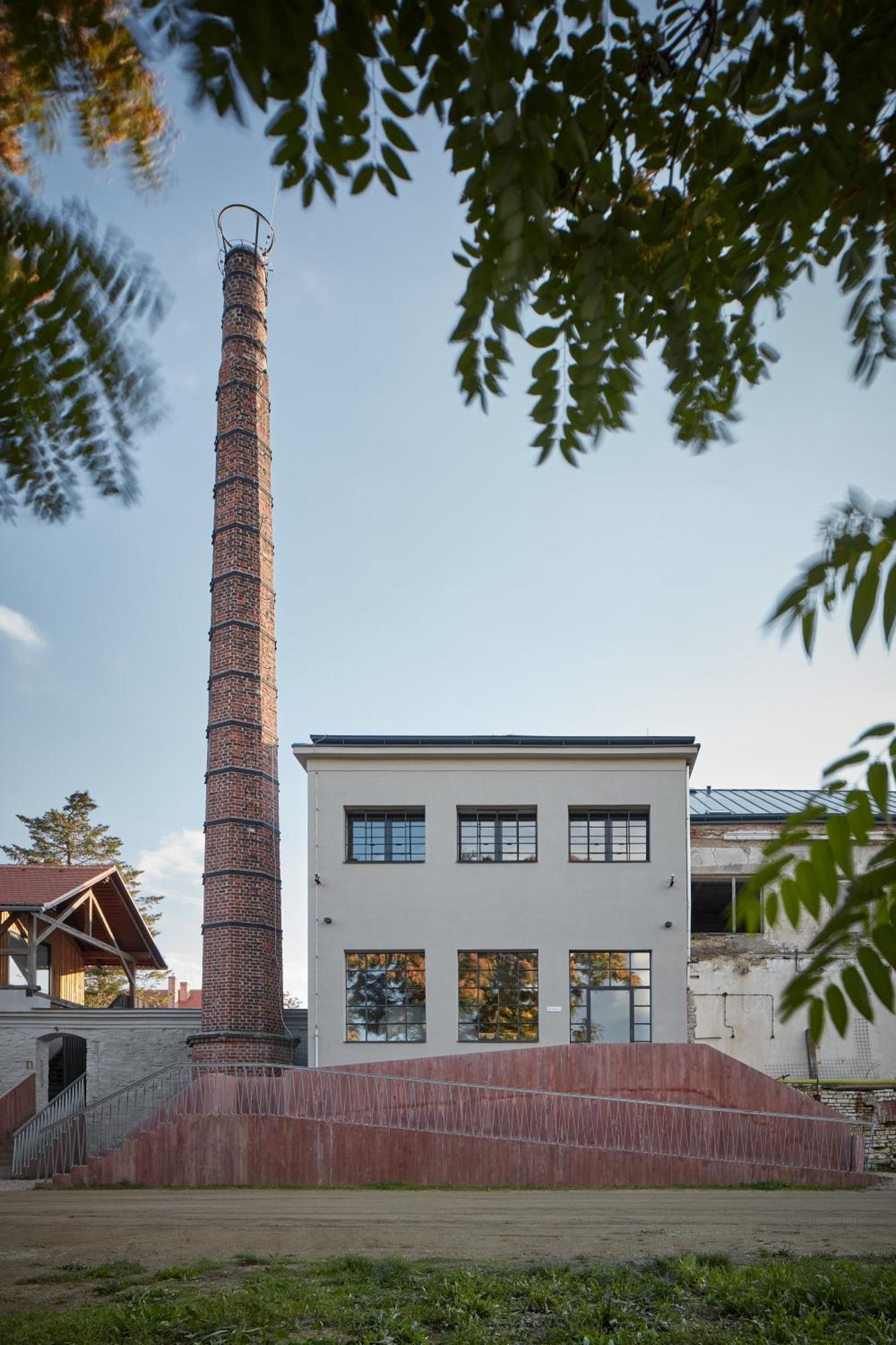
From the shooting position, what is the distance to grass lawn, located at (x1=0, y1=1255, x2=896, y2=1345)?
675cm

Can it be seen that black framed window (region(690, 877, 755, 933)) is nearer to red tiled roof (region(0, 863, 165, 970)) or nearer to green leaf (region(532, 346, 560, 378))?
red tiled roof (region(0, 863, 165, 970))

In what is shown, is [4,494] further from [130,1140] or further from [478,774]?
[478,774]

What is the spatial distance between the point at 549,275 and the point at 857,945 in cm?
199

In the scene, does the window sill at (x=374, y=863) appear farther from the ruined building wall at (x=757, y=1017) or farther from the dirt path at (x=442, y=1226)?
the dirt path at (x=442, y=1226)

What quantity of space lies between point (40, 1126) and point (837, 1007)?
83.9ft

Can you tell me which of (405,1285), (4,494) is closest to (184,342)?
(4,494)

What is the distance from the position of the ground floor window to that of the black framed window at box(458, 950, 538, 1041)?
846mm

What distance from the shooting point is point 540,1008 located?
78.6 ft

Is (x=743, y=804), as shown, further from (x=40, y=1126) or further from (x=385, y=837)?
(x=40, y=1126)

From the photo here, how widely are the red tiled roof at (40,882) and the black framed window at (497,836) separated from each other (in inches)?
412

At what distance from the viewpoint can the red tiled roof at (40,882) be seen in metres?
28.4

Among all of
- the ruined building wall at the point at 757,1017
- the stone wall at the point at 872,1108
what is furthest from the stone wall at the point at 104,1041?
the stone wall at the point at 872,1108

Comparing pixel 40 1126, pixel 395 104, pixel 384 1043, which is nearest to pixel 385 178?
pixel 395 104

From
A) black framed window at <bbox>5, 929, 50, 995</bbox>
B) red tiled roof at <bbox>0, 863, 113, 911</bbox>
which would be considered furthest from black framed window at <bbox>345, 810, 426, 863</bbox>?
black framed window at <bbox>5, 929, 50, 995</bbox>
